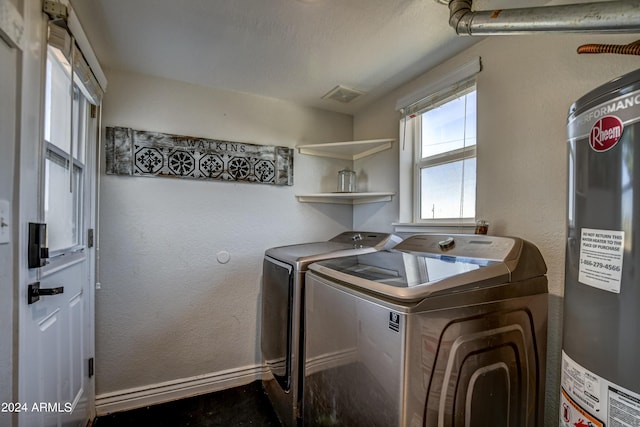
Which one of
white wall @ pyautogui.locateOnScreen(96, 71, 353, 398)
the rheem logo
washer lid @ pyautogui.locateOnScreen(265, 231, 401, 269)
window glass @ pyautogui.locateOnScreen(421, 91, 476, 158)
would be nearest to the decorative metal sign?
white wall @ pyautogui.locateOnScreen(96, 71, 353, 398)

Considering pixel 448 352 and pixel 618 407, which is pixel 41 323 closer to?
pixel 448 352

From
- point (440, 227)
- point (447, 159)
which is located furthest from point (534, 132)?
point (440, 227)

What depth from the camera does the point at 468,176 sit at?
1744 millimetres

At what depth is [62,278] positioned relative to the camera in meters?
1.34

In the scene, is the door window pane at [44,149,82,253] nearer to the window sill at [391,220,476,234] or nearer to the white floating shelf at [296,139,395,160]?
the white floating shelf at [296,139,395,160]

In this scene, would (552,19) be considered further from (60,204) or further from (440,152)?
(60,204)

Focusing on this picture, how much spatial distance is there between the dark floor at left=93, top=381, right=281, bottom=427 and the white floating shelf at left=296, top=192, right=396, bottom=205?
4.94 ft

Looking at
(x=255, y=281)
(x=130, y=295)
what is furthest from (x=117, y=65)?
(x=255, y=281)

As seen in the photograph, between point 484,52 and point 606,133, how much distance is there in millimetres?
1122

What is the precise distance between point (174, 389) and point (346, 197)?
6.19 ft

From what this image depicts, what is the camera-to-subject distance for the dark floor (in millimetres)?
1808

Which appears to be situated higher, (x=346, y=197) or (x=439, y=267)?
(x=346, y=197)

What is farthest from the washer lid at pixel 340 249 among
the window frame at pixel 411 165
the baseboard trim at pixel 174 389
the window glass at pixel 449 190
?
the baseboard trim at pixel 174 389

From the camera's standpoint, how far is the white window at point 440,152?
5.63 ft
